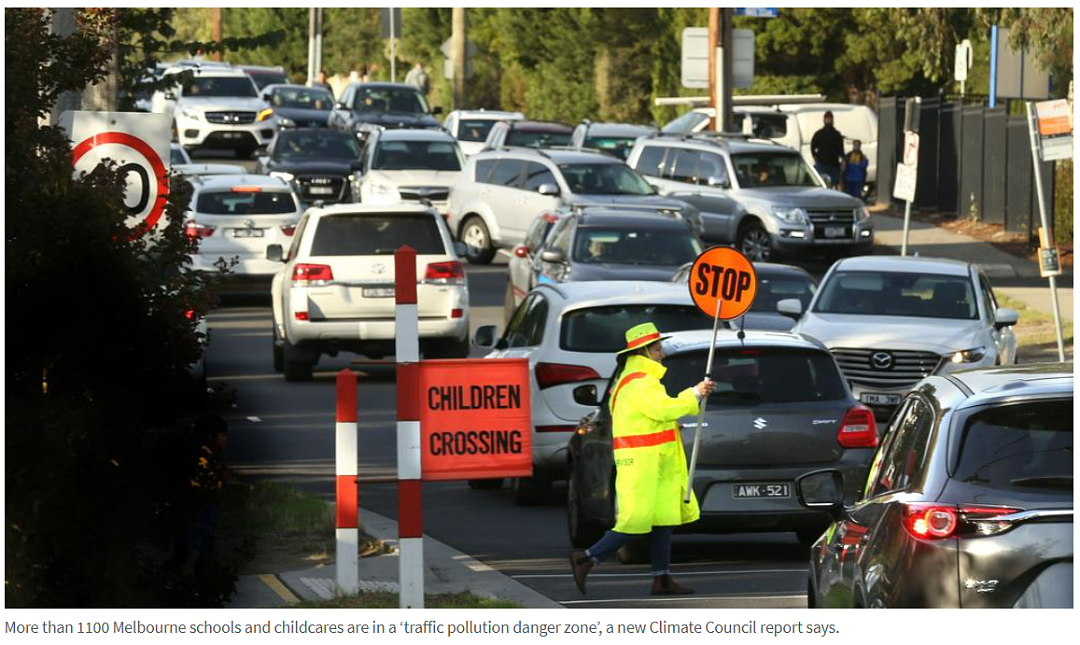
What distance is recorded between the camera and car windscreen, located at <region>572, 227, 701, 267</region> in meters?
25.2

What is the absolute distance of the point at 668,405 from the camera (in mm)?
→ 11930

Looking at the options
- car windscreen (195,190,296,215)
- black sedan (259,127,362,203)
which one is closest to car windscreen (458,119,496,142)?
black sedan (259,127,362,203)

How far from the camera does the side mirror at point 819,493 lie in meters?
8.95

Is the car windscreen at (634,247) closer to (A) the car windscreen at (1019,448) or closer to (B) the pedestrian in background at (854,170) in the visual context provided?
(A) the car windscreen at (1019,448)

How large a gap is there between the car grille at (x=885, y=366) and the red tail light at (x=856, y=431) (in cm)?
746

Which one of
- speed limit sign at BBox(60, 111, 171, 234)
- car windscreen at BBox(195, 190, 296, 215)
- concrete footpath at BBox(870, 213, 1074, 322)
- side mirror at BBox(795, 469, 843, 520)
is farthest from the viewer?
concrete footpath at BBox(870, 213, 1074, 322)

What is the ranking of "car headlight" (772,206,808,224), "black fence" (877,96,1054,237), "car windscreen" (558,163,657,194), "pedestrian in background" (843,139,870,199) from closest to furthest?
"car windscreen" (558,163,657,194) < "car headlight" (772,206,808,224) < "black fence" (877,96,1054,237) < "pedestrian in background" (843,139,870,199)

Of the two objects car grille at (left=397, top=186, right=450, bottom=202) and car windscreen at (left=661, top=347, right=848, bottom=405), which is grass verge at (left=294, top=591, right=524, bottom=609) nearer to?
car windscreen at (left=661, top=347, right=848, bottom=405)

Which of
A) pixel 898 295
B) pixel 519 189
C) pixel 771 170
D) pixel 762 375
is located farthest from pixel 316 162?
pixel 762 375

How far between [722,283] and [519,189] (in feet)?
72.2

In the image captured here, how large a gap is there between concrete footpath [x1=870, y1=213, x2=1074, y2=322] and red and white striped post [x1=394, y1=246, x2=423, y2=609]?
20.1 metres

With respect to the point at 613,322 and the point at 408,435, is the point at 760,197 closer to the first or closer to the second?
the point at 613,322

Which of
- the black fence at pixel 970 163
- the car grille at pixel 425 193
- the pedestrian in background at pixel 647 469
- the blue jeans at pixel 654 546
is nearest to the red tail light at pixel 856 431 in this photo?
the pedestrian in background at pixel 647 469
